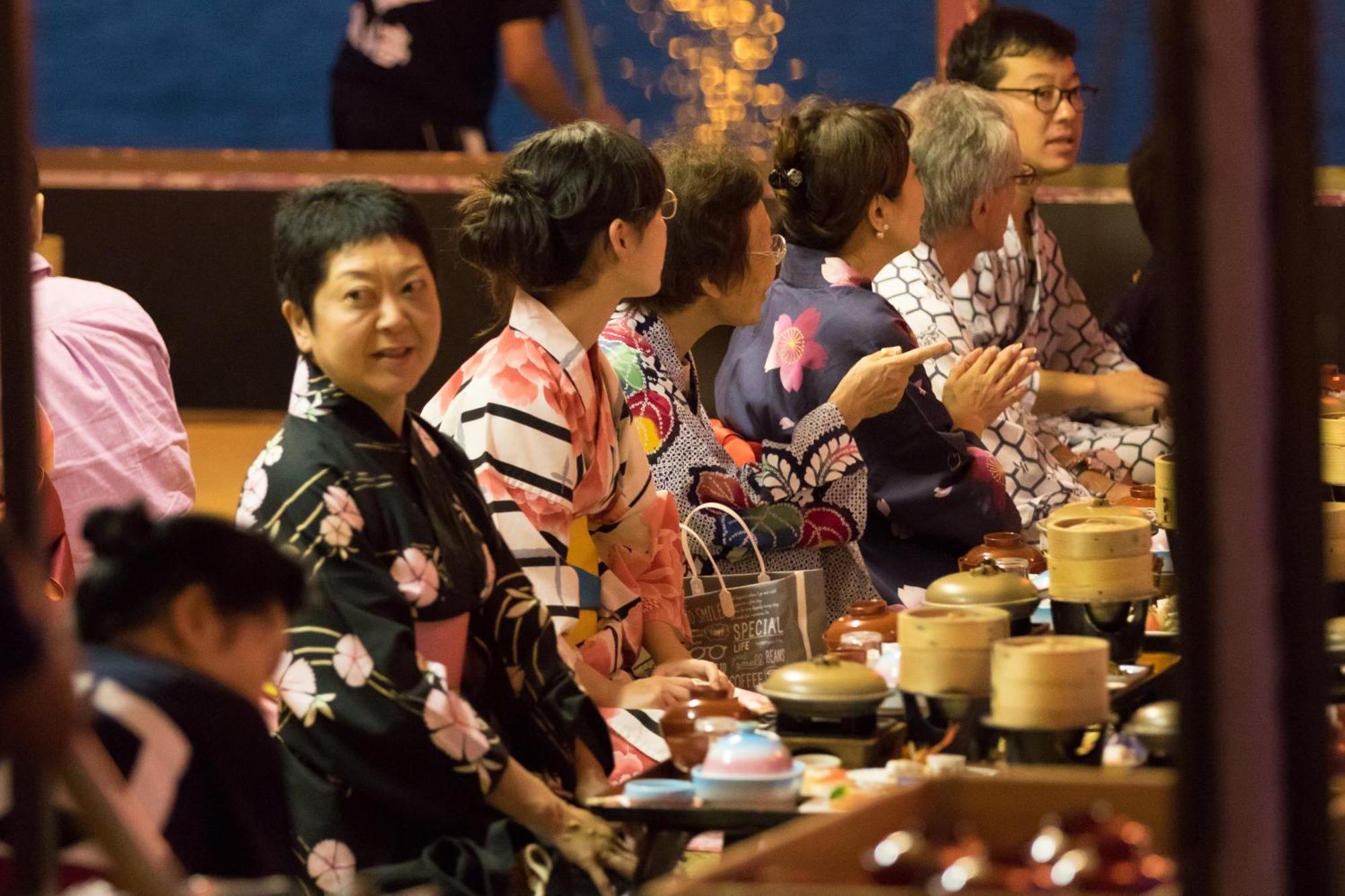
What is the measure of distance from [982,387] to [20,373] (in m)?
2.99

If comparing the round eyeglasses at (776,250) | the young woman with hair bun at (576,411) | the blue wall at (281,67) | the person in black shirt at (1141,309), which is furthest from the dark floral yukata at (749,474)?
the blue wall at (281,67)

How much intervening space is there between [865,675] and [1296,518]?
1.17m

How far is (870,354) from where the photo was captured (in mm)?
3561

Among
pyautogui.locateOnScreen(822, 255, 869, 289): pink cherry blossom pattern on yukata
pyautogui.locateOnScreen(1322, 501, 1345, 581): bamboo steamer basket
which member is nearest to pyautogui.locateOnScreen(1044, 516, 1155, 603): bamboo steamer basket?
pyautogui.locateOnScreen(1322, 501, 1345, 581): bamboo steamer basket

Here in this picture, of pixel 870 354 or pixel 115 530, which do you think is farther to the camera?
pixel 870 354

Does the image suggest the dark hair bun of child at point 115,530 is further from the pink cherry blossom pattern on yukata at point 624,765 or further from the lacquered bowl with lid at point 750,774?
the pink cherry blossom pattern on yukata at point 624,765

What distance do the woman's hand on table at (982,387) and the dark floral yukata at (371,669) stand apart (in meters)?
1.73

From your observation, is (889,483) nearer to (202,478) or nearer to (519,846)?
(519,846)

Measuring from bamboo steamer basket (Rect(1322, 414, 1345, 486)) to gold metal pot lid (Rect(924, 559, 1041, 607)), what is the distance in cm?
87

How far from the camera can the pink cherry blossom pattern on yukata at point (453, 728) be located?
210 centimetres

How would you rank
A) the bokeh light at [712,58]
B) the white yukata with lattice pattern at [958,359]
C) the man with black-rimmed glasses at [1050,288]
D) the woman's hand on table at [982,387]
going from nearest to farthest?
the woman's hand on table at [982,387] < the white yukata with lattice pattern at [958,359] < the man with black-rimmed glasses at [1050,288] < the bokeh light at [712,58]

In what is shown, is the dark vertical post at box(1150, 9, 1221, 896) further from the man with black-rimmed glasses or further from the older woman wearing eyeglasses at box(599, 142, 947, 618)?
the man with black-rimmed glasses

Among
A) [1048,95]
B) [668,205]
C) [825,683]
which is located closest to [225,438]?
[1048,95]

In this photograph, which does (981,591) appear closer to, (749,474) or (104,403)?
(749,474)
